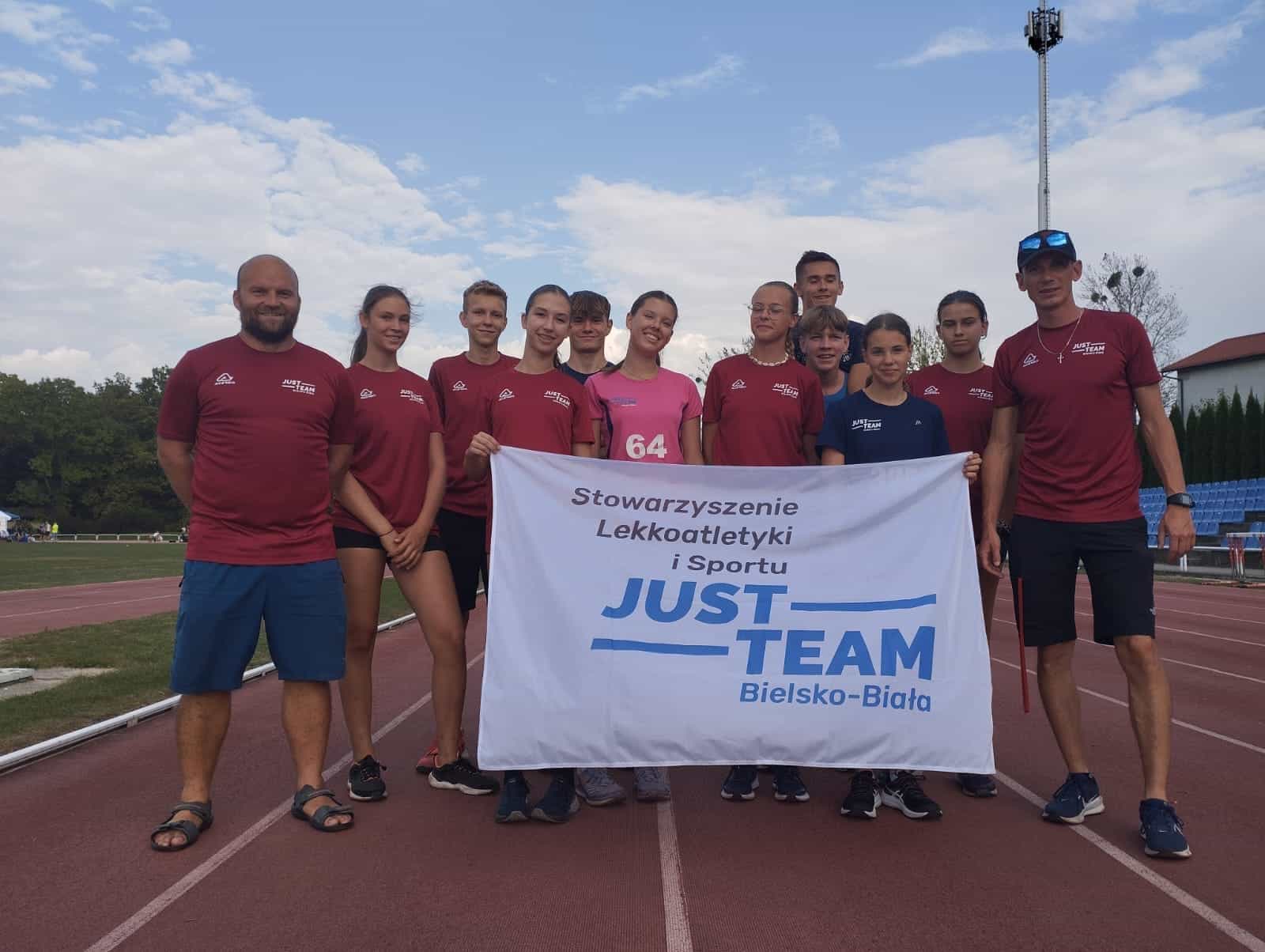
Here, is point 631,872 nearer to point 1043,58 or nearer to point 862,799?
point 862,799

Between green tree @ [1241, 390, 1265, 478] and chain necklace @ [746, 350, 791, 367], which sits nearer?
chain necklace @ [746, 350, 791, 367]

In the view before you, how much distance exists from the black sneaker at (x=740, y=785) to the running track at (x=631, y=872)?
0.06 m

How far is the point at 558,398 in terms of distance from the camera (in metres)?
4.41

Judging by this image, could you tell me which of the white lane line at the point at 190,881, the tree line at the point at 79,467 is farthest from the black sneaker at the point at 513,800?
the tree line at the point at 79,467

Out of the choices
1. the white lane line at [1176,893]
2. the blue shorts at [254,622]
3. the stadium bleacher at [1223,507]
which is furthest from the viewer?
the stadium bleacher at [1223,507]

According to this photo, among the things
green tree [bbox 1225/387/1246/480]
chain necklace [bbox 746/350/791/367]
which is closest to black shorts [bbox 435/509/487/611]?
chain necklace [bbox 746/350/791/367]

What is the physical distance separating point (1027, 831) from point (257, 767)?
3764 millimetres

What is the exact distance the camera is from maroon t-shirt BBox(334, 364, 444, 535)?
441 centimetres

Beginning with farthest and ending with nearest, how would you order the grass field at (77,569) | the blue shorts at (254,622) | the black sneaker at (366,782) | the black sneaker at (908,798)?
the grass field at (77,569) → the black sneaker at (366,782) → the black sneaker at (908,798) → the blue shorts at (254,622)

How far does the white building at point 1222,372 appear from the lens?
179 feet

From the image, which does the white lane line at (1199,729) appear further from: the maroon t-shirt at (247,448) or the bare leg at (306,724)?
the maroon t-shirt at (247,448)

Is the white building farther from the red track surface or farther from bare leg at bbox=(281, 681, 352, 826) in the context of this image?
bare leg at bbox=(281, 681, 352, 826)

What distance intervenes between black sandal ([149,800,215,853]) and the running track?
0.06 m

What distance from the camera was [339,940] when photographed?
2.88 m
